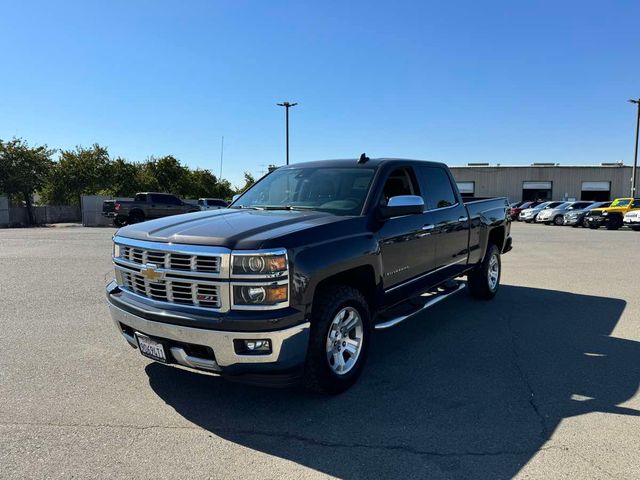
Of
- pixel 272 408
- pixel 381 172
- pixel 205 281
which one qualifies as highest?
pixel 381 172

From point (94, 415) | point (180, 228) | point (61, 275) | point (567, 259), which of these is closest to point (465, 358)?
point (180, 228)

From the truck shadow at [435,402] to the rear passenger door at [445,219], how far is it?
0.89 meters

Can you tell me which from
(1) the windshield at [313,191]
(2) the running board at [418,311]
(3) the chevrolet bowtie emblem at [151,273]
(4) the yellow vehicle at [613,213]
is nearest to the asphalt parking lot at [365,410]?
(2) the running board at [418,311]

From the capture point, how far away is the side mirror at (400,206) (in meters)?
4.13

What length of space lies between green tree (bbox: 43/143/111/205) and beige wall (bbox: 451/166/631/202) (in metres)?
36.7

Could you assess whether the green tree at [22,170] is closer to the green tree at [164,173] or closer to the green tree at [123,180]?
the green tree at [123,180]

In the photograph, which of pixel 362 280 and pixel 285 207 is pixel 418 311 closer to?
pixel 362 280

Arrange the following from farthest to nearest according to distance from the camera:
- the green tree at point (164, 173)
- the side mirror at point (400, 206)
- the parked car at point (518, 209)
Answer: the green tree at point (164, 173) < the parked car at point (518, 209) < the side mirror at point (400, 206)

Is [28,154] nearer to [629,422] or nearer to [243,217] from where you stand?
[243,217]

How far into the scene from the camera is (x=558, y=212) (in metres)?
32.2

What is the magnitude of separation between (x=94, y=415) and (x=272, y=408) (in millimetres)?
1338

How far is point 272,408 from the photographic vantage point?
366 centimetres

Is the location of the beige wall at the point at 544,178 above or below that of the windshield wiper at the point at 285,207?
above

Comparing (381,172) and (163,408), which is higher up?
(381,172)
